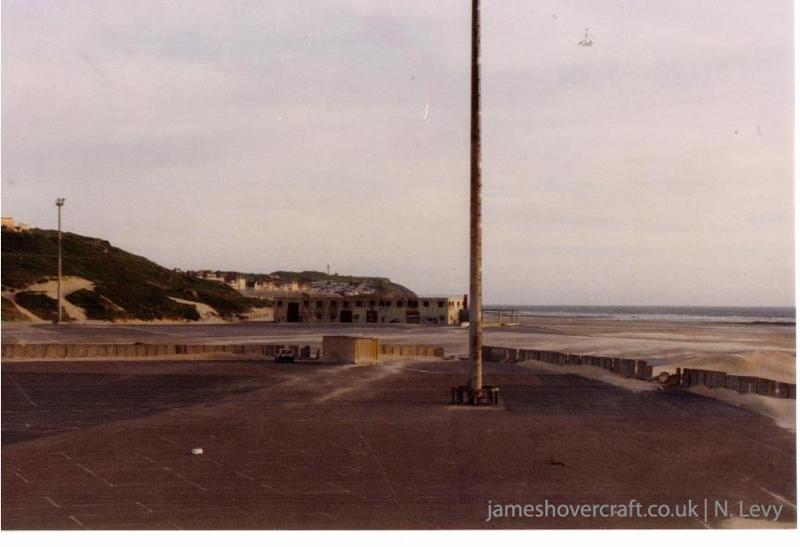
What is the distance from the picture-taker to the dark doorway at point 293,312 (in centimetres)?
10594

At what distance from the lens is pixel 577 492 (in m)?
9.99

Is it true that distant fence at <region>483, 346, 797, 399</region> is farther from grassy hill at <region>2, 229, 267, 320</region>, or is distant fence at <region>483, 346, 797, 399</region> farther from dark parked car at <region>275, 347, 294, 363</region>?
grassy hill at <region>2, 229, 267, 320</region>

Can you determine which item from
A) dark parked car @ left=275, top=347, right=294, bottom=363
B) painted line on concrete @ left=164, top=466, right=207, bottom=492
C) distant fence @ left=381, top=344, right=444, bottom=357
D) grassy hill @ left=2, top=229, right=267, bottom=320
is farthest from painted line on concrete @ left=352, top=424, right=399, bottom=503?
grassy hill @ left=2, top=229, right=267, bottom=320

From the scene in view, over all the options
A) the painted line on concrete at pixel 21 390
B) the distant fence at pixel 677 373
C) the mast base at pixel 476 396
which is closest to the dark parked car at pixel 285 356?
the distant fence at pixel 677 373

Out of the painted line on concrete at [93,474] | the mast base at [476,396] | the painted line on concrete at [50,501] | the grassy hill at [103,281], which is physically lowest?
the painted line on concrete at [50,501]

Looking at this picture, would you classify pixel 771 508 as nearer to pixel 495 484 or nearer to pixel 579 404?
pixel 495 484

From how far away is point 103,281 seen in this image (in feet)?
398

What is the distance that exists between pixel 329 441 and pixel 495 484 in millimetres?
3924

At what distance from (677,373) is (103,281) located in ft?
369

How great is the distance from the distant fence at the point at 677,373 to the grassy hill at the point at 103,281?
73.8m

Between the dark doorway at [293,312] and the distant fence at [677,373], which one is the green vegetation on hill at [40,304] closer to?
the dark doorway at [293,312]

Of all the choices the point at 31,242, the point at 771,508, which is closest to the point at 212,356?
the point at 771,508

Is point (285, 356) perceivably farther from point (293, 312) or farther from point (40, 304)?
point (40, 304)

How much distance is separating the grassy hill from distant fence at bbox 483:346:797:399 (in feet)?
242
